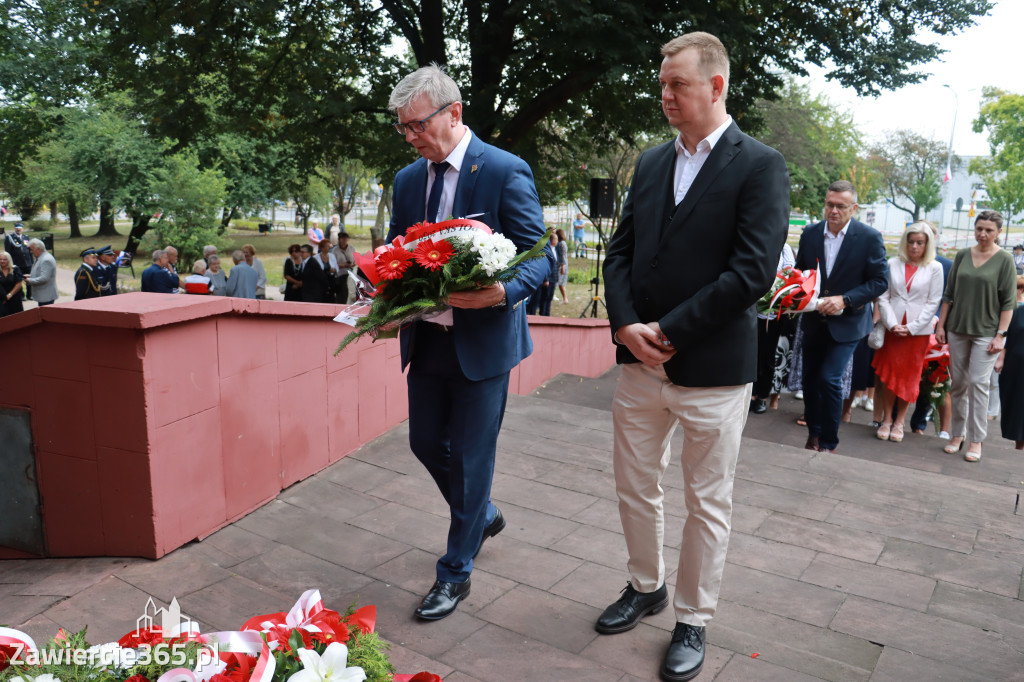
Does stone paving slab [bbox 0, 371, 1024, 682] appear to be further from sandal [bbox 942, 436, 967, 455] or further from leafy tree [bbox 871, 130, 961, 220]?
leafy tree [bbox 871, 130, 961, 220]

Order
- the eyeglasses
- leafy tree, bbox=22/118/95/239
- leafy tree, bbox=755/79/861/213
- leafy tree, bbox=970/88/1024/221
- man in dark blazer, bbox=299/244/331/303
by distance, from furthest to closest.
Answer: leafy tree, bbox=970/88/1024/221 → leafy tree, bbox=22/118/95/239 → leafy tree, bbox=755/79/861/213 → man in dark blazer, bbox=299/244/331/303 → the eyeglasses

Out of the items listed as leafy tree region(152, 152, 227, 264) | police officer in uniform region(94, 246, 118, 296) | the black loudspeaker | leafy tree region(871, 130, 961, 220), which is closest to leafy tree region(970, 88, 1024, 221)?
leafy tree region(871, 130, 961, 220)

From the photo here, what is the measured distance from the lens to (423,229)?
2.88 m

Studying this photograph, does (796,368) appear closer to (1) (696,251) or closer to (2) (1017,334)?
(2) (1017,334)

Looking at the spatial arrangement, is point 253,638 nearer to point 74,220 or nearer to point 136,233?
point 136,233

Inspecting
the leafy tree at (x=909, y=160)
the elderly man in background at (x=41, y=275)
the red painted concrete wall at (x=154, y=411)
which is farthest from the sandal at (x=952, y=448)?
the leafy tree at (x=909, y=160)

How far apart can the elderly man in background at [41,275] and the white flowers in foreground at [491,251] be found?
13.5 m

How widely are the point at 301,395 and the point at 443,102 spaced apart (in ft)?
7.25

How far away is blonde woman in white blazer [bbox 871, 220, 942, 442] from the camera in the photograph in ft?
21.2

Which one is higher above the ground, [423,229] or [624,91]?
[624,91]

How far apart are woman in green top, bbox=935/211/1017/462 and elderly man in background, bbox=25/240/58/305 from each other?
45.1ft

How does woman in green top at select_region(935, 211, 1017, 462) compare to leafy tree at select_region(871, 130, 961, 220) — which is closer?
woman in green top at select_region(935, 211, 1017, 462)

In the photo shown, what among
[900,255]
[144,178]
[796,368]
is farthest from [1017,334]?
[144,178]

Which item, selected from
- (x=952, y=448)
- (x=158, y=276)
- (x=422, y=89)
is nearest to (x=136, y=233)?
(x=158, y=276)
